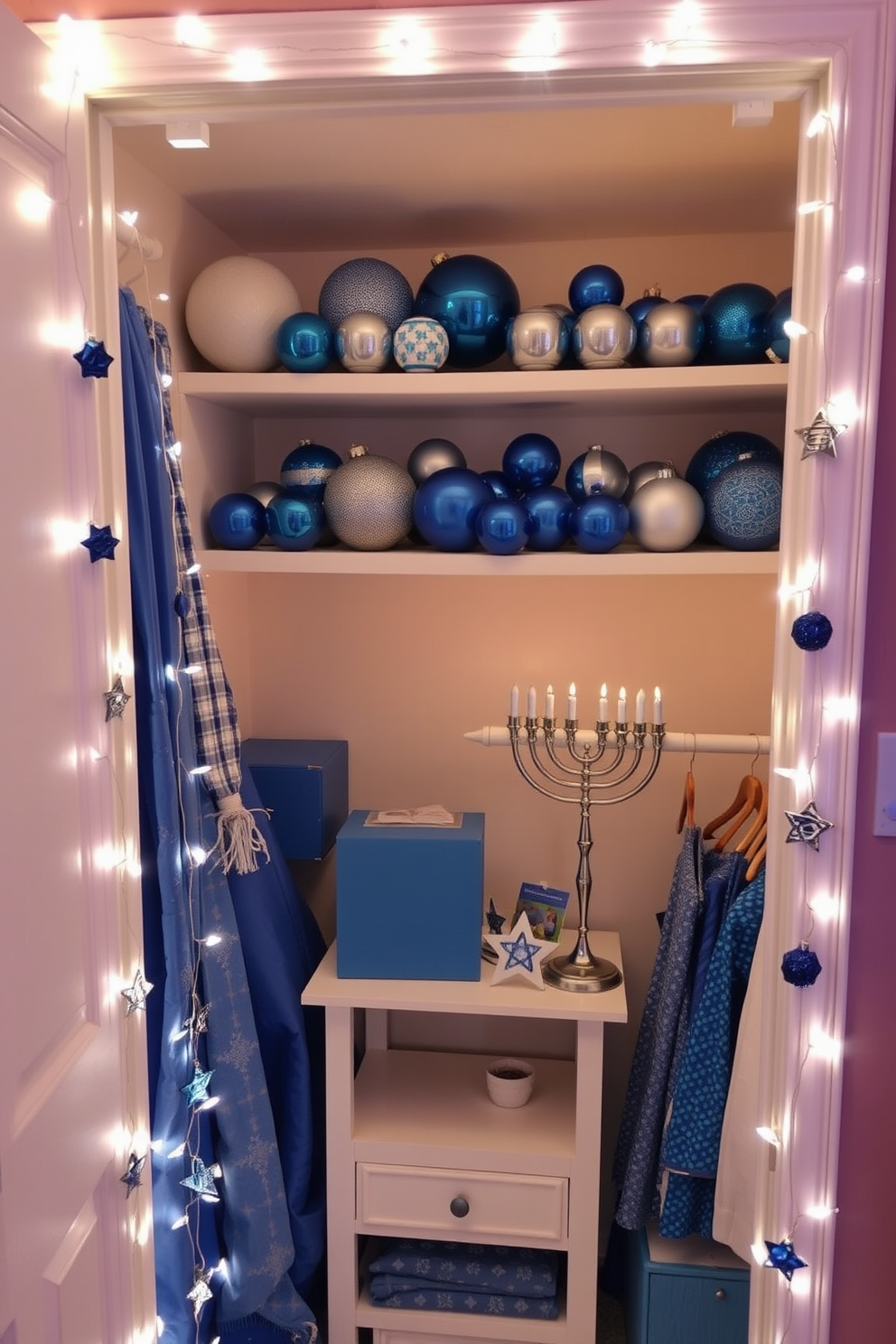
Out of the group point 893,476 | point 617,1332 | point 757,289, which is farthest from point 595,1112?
point 757,289

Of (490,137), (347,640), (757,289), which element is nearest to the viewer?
(490,137)

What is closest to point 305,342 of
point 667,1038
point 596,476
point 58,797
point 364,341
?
point 364,341

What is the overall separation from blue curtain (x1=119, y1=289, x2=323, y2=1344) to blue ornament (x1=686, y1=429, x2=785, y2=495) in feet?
3.04

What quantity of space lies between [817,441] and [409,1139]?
143 cm

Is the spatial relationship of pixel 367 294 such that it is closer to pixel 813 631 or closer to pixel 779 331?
pixel 779 331

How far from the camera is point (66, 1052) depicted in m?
1.29

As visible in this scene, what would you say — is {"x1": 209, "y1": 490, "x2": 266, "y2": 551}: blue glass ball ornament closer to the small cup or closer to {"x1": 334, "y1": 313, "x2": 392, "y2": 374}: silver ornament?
{"x1": 334, "y1": 313, "x2": 392, "y2": 374}: silver ornament

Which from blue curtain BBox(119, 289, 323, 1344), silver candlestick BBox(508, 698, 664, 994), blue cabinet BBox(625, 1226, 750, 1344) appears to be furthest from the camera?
silver candlestick BBox(508, 698, 664, 994)

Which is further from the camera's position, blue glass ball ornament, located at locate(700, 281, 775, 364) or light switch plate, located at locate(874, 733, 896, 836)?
blue glass ball ornament, located at locate(700, 281, 775, 364)

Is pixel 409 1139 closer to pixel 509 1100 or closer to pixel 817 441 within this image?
pixel 509 1100

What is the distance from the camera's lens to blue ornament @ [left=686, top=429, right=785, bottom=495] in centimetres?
182

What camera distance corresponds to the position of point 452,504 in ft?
5.93

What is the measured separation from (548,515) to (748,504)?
1.11 feet

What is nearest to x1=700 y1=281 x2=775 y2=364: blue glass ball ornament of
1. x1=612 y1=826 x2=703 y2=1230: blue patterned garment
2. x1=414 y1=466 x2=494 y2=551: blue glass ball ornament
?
x1=414 y1=466 x2=494 y2=551: blue glass ball ornament
